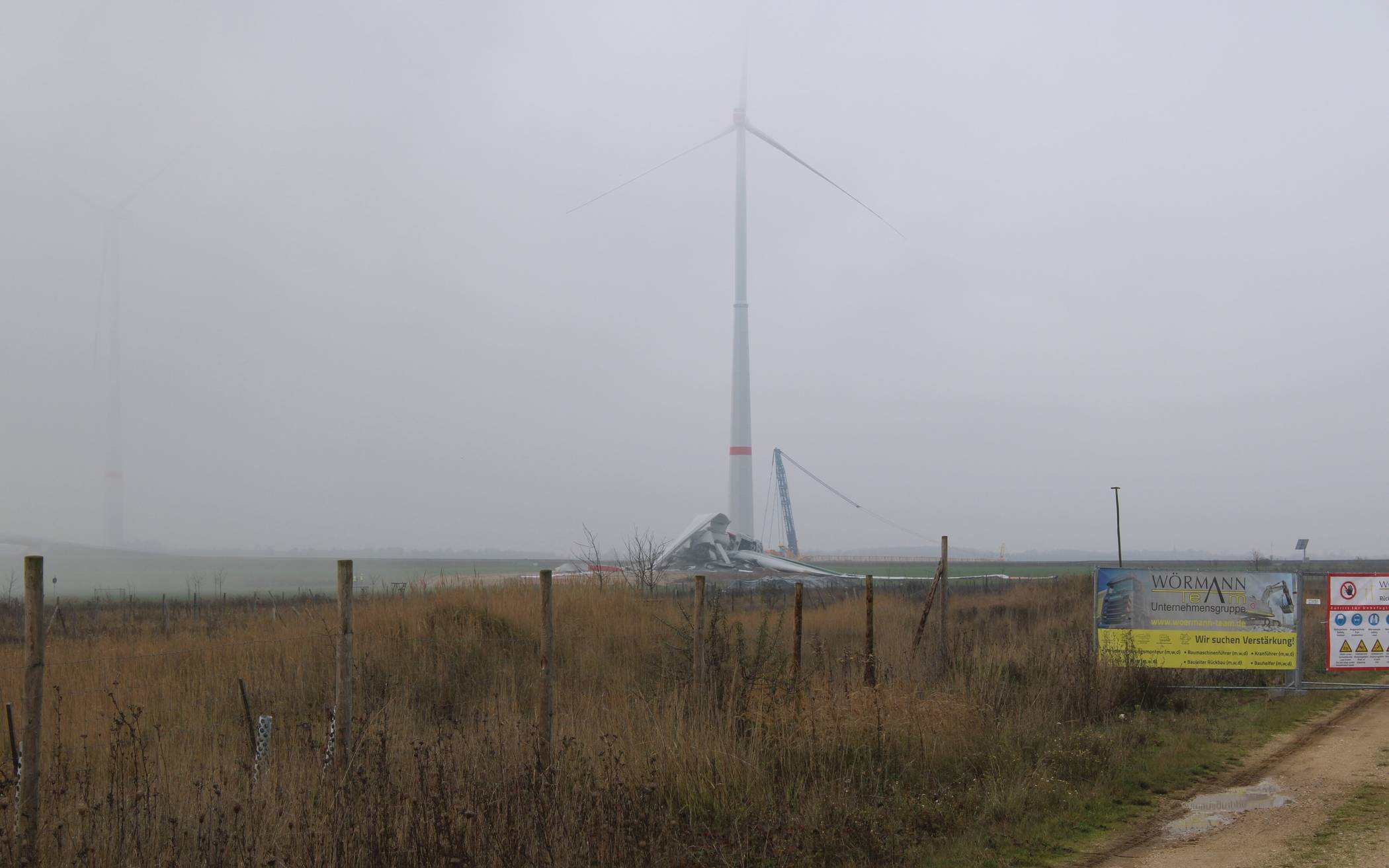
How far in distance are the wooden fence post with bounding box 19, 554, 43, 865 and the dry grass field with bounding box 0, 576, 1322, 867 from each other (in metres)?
0.22

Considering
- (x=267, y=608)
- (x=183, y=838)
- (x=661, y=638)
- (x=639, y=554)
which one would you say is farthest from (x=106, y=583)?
(x=183, y=838)

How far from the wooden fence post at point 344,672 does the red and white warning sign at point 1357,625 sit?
1527 cm

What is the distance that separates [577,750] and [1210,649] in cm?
1177

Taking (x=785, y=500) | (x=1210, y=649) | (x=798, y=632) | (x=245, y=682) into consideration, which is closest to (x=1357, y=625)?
(x=1210, y=649)

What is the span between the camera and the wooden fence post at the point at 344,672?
852 centimetres

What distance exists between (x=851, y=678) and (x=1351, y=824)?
5.83 meters

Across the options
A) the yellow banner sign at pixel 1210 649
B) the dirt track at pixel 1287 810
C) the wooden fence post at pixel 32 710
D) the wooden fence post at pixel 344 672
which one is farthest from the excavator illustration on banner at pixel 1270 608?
the wooden fence post at pixel 32 710

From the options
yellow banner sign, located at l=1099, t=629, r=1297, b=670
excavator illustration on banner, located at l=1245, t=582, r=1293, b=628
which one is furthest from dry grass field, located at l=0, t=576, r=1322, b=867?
excavator illustration on banner, located at l=1245, t=582, r=1293, b=628

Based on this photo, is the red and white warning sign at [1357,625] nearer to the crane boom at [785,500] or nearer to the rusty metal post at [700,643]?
the rusty metal post at [700,643]

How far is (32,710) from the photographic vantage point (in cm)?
666

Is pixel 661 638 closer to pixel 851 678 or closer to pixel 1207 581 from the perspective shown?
pixel 851 678

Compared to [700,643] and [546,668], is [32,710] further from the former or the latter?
[700,643]

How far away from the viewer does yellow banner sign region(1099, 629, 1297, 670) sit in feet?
53.9

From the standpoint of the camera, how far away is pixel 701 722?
10.4 meters
